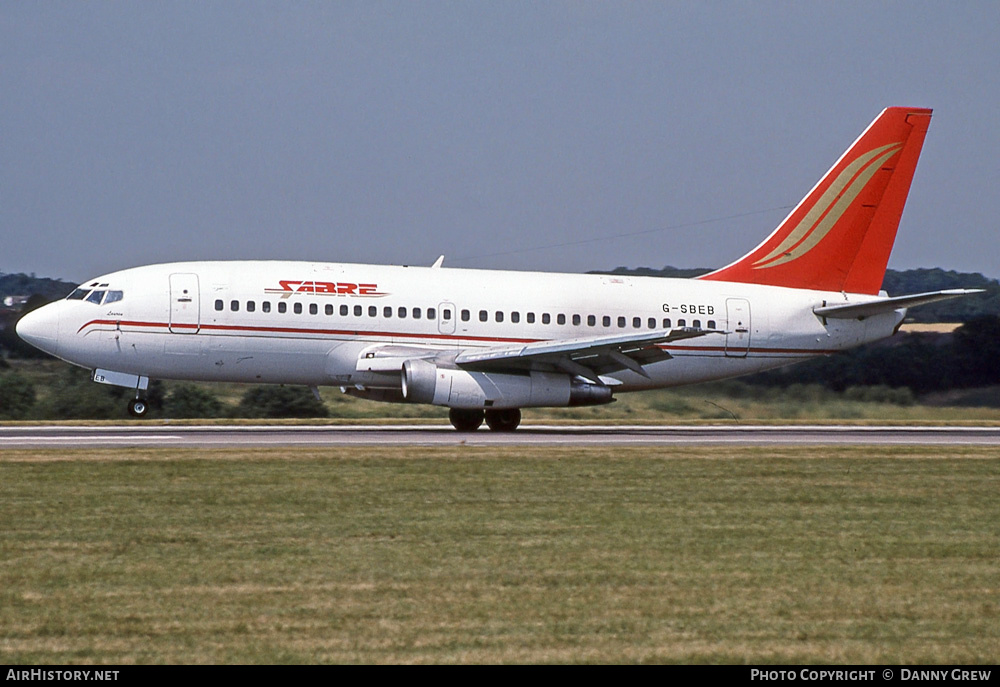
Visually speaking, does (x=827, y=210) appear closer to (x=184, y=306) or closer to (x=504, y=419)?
(x=504, y=419)

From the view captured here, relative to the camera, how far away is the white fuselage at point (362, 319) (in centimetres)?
2884

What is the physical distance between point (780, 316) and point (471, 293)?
8.29 metres

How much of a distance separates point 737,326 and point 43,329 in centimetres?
1687

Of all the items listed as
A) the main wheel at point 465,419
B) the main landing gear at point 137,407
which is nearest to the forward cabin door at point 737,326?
the main wheel at point 465,419

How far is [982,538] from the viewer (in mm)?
14242

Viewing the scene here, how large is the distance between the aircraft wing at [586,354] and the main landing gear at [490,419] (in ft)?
4.90

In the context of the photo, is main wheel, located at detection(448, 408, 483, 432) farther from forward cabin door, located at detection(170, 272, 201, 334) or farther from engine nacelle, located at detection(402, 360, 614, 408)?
forward cabin door, located at detection(170, 272, 201, 334)

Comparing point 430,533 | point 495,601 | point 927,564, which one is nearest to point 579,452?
point 430,533

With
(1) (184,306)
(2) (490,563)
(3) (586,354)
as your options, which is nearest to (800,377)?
(3) (586,354)

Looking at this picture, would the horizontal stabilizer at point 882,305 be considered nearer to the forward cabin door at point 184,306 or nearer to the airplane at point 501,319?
the airplane at point 501,319

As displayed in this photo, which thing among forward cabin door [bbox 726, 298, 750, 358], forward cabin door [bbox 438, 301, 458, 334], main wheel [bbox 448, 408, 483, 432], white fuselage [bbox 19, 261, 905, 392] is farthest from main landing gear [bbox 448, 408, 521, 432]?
forward cabin door [bbox 726, 298, 750, 358]

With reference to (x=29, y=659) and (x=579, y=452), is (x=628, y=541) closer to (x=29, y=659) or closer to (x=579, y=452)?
(x=29, y=659)

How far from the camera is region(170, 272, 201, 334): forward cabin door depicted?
28.8 metres

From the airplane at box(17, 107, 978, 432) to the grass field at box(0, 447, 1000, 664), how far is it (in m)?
8.43
